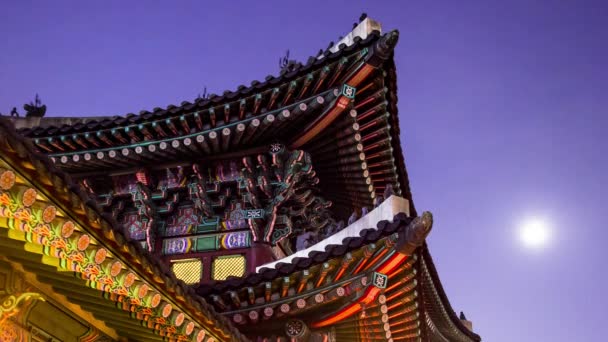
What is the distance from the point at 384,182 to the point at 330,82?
10.2ft

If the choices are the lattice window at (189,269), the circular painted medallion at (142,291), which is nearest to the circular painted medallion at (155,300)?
the circular painted medallion at (142,291)

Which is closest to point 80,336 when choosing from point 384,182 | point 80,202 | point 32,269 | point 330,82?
point 32,269

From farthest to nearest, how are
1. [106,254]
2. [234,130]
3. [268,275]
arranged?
[234,130] → [268,275] → [106,254]

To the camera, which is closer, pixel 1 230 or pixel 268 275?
pixel 1 230

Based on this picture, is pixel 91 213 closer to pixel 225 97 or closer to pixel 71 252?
pixel 71 252

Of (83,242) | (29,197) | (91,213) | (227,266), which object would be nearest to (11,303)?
(83,242)

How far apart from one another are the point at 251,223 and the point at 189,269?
4.66ft

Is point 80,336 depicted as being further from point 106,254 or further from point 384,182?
point 384,182

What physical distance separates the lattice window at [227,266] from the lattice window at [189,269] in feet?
0.94

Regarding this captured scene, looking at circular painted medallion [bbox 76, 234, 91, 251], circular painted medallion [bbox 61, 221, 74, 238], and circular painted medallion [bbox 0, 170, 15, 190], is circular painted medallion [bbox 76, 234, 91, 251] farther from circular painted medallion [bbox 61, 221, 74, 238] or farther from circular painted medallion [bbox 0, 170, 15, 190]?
circular painted medallion [bbox 0, 170, 15, 190]

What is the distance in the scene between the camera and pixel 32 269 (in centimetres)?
664

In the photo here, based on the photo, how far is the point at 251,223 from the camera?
12.3 meters

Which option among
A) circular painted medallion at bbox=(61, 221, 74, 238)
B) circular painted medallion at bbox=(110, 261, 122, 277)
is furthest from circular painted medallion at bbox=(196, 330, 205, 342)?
circular painted medallion at bbox=(61, 221, 74, 238)

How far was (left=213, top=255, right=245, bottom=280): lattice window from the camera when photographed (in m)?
12.2
